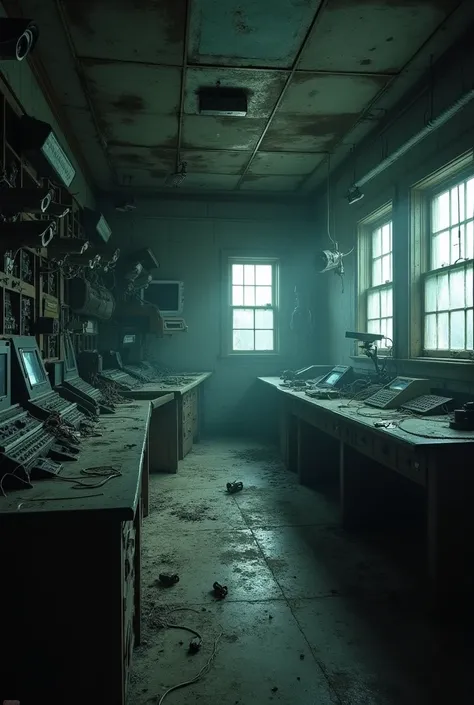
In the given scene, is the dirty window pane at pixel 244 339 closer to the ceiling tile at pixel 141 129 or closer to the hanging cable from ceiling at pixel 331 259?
the hanging cable from ceiling at pixel 331 259

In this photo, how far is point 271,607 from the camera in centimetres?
253

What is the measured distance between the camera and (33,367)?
119 inches

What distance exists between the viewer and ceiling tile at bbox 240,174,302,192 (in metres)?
6.89

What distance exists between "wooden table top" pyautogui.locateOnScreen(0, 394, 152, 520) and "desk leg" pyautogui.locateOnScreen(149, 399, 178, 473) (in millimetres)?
2585

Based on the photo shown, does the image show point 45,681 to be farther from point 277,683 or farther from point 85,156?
point 85,156

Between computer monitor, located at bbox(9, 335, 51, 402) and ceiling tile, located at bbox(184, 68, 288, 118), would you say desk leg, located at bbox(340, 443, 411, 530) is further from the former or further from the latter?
ceiling tile, located at bbox(184, 68, 288, 118)

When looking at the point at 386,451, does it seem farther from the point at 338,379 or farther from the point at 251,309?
the point at 251,309

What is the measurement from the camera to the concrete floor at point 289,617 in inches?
75.1

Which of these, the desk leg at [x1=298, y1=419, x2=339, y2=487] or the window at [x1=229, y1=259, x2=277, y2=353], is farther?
the window at [x1=229, y1=259, x2=277, y2=353]

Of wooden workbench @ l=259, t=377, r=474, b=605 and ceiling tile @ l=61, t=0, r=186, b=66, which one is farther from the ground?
ceiling tile @ l=61, t=0, r=186, b=66

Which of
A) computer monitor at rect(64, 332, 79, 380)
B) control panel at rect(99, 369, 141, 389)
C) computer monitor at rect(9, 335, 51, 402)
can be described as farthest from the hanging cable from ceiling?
computer monitor at rect(9, 335, 51, 402)

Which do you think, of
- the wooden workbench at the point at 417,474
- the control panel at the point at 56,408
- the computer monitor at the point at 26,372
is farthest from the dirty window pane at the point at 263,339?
the computer monitor at the point at 26,372

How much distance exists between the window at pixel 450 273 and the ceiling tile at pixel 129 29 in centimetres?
250

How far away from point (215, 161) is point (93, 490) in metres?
5.42
